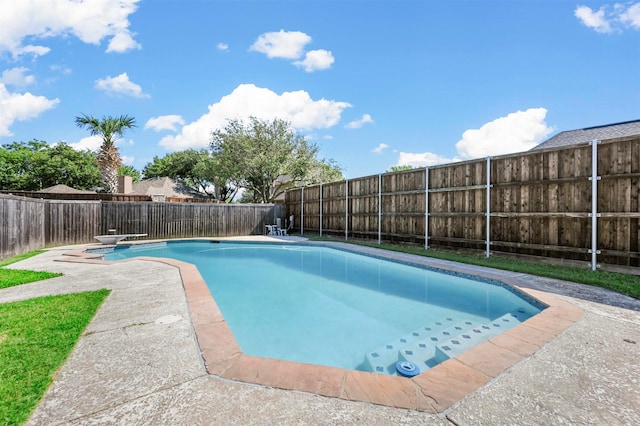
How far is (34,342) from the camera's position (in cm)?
229

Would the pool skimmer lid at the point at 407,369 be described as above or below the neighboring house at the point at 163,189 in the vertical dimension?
below

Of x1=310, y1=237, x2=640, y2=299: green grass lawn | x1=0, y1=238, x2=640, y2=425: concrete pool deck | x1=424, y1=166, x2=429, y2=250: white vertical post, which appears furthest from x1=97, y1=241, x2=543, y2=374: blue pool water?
x1=424, y1=166, x2=429, y2=250: white vertical post

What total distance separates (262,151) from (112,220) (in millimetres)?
9038

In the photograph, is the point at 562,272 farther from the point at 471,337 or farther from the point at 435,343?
the point at 435,343

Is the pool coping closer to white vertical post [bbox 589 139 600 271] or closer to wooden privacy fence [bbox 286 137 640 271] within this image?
white vertical post [bbox 589 139 600 271]

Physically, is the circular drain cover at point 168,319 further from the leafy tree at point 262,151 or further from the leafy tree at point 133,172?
the leafy tree at point 133,172

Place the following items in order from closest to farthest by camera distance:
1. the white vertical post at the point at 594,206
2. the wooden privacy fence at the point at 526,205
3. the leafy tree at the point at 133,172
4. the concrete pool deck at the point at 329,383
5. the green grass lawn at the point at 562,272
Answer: the concrete pool deck at the point at 329,383, the green grass lawn at the point at 562,272, the wooden privacy fence at the point at 526,205, the white vertical post at the point at 594,206, the leafy tree at the point at 133,172

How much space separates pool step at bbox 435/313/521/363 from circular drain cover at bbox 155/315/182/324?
2445 millimetres

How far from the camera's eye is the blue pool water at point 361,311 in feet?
9.39

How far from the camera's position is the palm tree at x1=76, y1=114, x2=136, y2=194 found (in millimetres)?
19625

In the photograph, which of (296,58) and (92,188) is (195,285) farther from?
(92,188)

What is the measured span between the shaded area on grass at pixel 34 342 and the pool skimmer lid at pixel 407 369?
7.41ft

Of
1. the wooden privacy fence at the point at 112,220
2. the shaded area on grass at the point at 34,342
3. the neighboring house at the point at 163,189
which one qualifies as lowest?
the shaded area on grass at the point at 34,342

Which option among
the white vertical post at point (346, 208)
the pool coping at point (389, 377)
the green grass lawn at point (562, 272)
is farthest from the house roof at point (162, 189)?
the pool coping at point (389, 377)
